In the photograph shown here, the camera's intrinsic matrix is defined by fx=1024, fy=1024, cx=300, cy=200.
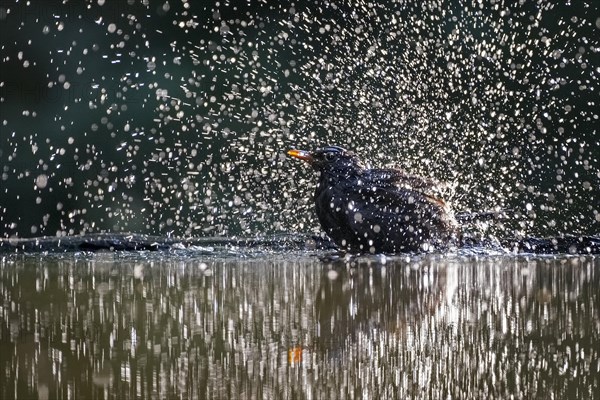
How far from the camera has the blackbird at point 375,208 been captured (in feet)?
13.9

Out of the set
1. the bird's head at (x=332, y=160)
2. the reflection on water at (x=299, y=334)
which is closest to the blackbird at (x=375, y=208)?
the bird's head at (x=332, y=160)

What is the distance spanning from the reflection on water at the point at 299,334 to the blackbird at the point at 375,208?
4.41ft

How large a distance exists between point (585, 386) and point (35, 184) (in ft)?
20.2

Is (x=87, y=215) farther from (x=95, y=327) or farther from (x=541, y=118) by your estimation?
(x=95, y=327)

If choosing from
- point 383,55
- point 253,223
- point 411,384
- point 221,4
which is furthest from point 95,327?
point 221,4

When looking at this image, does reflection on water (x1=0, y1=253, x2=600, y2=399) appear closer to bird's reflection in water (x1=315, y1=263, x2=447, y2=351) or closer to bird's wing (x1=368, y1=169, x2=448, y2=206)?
bird's reflection in water (x1=315, y1=263, x2=447, y2=351)

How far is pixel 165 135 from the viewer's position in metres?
7.17

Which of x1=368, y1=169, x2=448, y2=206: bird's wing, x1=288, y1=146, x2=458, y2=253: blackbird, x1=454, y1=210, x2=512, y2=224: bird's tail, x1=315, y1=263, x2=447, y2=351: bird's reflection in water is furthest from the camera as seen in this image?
x1=454, y1=210, x2=512, y2=224: bird's tail

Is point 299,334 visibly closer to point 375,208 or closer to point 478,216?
point 375,208

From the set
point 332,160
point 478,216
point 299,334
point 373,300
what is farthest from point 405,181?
point 299,334

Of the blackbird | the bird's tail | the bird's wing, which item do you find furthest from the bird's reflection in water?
the bird's tail

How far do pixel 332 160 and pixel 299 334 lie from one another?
2.87m

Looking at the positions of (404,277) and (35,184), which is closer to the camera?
(404,277)

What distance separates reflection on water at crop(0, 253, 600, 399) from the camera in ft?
4.15
